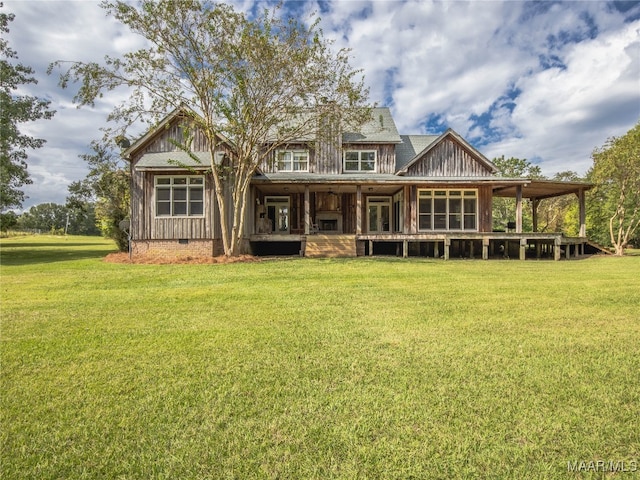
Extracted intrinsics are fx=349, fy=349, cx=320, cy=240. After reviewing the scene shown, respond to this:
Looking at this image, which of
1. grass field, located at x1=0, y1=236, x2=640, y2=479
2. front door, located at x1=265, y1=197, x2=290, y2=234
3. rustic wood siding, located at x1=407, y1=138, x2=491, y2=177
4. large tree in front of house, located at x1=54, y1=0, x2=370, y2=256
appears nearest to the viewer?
grass field, located at x1=0, y1=236, x2=640, y2=479

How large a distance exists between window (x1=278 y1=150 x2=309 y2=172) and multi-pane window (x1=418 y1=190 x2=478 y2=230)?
21.1ft

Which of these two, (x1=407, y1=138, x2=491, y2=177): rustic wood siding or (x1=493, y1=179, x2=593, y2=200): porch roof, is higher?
(x1=407, y1=138, x2=491, y2=177): rustic wood siding

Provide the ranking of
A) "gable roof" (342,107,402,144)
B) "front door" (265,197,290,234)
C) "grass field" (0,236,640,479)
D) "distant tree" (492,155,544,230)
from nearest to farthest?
1. "grass field" (0,236,640,479)
2. "gable roof" (342,107,402,144)
3. "front door" (265,197,290,234)
4. "distant tree" (492,155,544,230)

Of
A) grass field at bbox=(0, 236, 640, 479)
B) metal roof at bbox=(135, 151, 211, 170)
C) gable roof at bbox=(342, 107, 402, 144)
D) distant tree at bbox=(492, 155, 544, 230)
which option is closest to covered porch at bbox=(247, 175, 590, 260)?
gable roof at bbox=(342, 107, 402, 144)

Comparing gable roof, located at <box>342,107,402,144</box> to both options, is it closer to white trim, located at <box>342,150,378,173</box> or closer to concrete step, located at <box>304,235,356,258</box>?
white trim, located at <box>342,150,378,173</box>

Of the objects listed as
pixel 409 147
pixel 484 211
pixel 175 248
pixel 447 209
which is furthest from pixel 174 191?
pixel 484 211

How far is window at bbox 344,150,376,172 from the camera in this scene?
64.1 ft

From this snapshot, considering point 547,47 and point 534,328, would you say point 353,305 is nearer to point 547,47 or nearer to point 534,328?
point 534,328

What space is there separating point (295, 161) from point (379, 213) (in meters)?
5.86

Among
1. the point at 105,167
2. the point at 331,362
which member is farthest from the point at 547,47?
the point at 105,167

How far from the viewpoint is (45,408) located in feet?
9.18

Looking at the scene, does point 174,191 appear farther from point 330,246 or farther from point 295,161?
point 330,246

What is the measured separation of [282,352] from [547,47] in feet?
51.2

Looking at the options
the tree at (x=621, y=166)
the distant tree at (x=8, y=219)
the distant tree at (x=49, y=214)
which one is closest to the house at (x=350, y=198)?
the tree at (x=621, y=166)
